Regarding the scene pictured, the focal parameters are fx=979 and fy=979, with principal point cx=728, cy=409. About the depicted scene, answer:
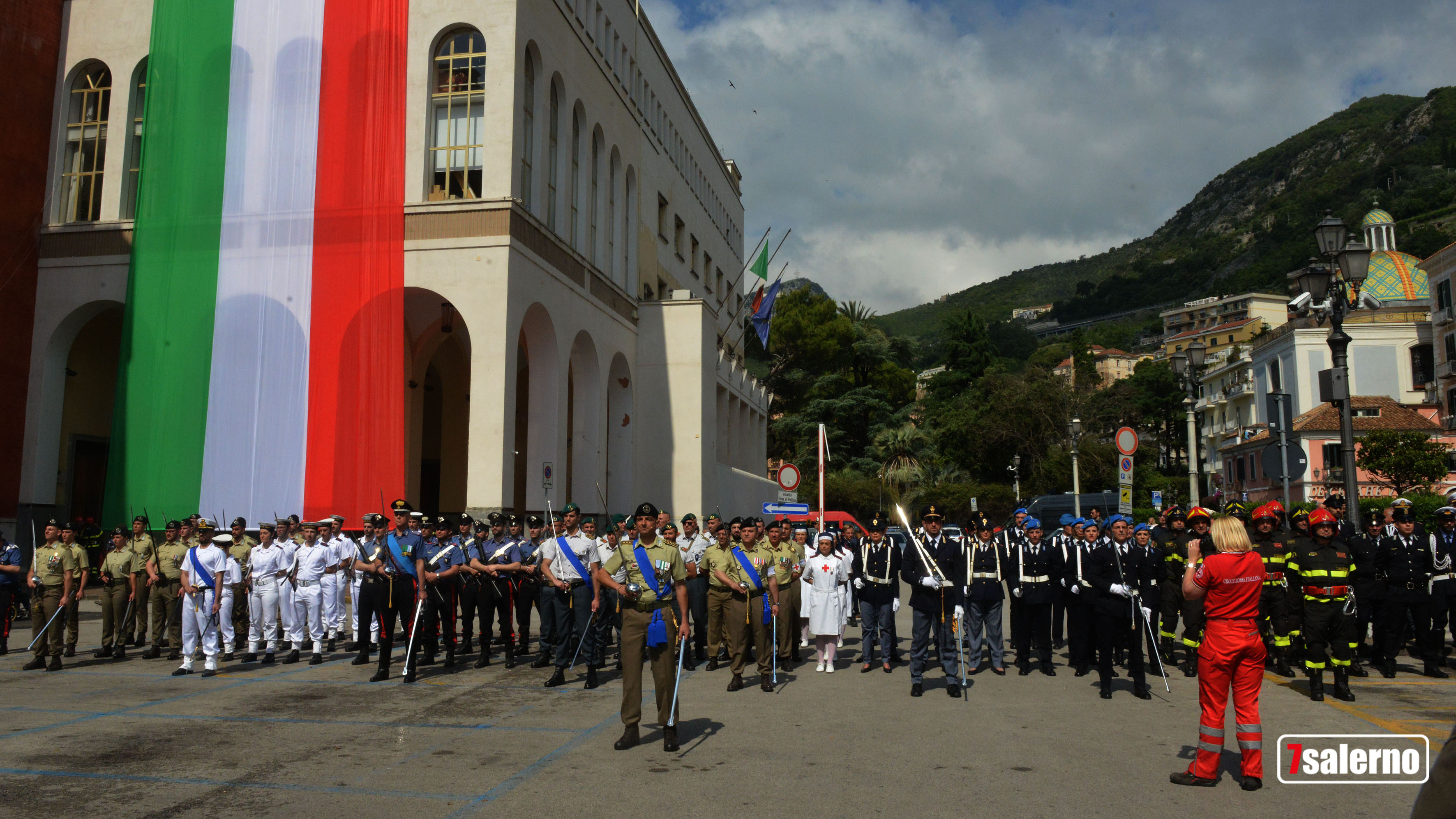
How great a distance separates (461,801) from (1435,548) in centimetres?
1155

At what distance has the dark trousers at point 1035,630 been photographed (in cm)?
1216

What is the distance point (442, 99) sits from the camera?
23.4 metres

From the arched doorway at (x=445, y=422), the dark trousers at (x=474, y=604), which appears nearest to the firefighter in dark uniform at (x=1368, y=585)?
the dark trousers at (x=474, y=604)

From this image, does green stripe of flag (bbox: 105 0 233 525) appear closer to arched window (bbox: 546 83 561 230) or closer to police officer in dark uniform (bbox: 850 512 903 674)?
arched window (bbox: 546 83 561 230)

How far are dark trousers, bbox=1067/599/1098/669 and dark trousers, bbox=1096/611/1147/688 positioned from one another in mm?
590

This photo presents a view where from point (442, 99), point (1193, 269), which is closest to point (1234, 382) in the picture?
point (442, 99)

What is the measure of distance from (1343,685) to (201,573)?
13318mm

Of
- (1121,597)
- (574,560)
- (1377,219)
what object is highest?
(1377,219)

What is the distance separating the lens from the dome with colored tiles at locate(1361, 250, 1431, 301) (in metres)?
71.8

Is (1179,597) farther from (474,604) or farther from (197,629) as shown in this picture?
(197,629)

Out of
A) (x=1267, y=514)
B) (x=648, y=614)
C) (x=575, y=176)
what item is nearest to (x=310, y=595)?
(x=648, y=614)

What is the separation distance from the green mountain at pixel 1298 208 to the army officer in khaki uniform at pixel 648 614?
328ft

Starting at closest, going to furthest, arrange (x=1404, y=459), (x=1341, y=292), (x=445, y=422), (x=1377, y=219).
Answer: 1. (x=1341, y=292)
2. (x=445, y=422)
3. (x=1404, y=459)
4. (x=1377, y=219)

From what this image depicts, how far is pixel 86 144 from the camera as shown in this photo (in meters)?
25.2
